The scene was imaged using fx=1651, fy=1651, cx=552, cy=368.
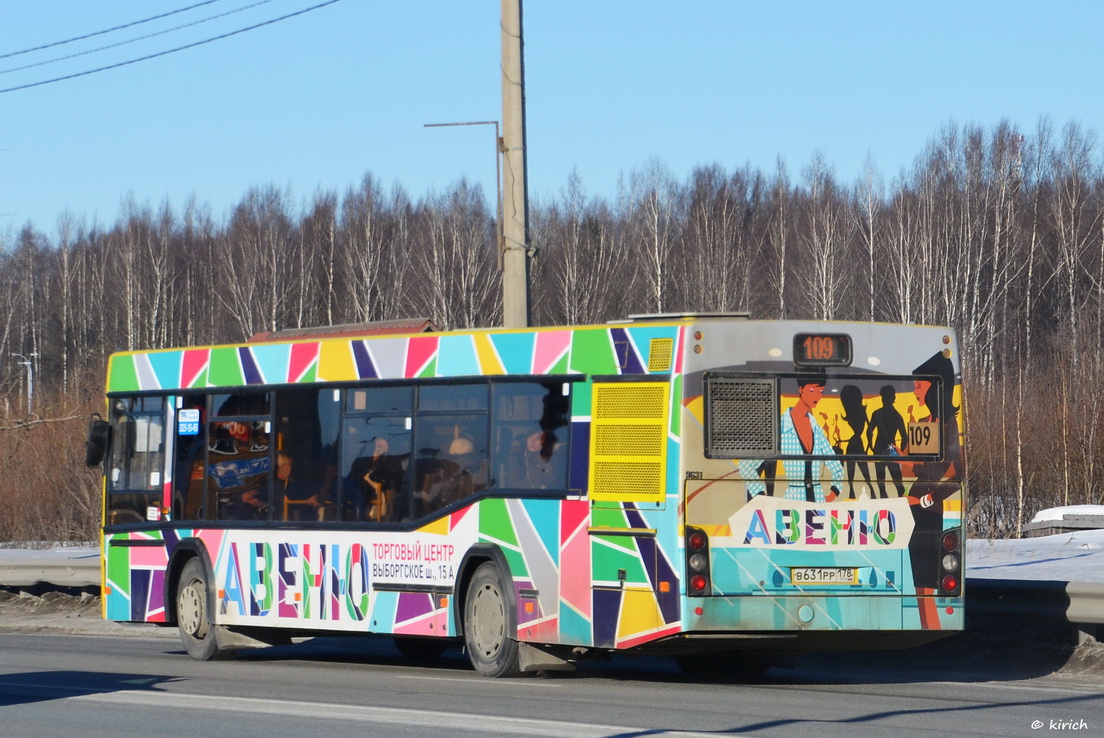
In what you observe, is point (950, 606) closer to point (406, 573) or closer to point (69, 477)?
point (406, 573)

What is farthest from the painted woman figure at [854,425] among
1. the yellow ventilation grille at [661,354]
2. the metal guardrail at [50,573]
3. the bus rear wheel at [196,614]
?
the metal guardrail at [50,573]

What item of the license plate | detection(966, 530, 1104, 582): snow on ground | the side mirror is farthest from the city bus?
detection(966, 530, 1104, 582): snow on ground

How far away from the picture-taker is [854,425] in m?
11.8

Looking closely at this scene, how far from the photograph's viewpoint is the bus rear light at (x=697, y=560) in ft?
37.1

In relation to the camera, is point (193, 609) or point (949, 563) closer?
point (949, 563)

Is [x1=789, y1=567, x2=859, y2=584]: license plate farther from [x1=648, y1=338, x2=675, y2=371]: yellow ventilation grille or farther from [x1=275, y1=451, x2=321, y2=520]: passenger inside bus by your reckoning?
[x1=275, y1=451, x2=321, y2=520]: passenger inside bus

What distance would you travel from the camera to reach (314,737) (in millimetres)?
9188

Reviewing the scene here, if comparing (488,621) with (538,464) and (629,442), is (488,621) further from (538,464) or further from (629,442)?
(629,442)

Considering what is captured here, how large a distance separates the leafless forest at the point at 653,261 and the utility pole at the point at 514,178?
23683 millimetres

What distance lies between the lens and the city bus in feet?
37.7

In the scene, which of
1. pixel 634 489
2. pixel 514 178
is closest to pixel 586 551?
pixel 634 489

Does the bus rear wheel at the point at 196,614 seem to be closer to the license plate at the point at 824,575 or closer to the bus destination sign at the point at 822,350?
the license plate at the point at 824,575

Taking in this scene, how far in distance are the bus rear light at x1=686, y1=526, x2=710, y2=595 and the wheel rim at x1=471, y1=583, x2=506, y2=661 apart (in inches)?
73.5

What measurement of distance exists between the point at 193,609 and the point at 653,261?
55914 millimetres
